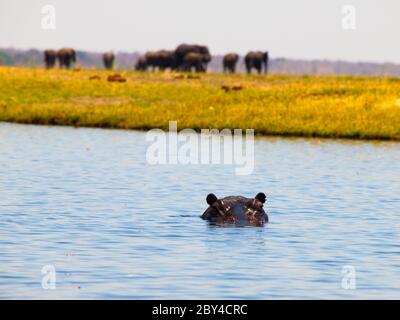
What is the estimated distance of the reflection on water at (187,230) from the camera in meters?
16.6

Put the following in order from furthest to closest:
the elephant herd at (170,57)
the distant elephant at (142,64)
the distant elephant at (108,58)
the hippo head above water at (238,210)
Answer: the distant elephant at (108,58) < the elephant herd at (170,57) < the distant elephant at (142,64) < the hippo head above water at (238,210)

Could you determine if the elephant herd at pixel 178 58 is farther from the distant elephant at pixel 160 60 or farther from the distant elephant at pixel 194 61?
the distant elephant at pixel 194 61

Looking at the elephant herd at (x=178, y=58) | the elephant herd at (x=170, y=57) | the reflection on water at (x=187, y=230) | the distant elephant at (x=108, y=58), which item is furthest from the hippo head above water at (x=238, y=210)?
the distant elephant at (x=108, y=58)

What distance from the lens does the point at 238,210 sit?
2203cm

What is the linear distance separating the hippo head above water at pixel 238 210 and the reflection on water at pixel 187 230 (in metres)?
0.33

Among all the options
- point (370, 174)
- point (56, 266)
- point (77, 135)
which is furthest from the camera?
point (77, 135)

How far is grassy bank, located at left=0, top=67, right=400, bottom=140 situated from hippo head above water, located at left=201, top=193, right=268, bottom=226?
28064 mm

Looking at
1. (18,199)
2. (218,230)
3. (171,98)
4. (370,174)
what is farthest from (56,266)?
(171,98)

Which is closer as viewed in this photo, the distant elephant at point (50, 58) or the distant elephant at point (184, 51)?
the distant elephant at point (184, 51)

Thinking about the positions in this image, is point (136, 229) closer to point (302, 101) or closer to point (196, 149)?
point (196, 149)

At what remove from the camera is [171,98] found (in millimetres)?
61438

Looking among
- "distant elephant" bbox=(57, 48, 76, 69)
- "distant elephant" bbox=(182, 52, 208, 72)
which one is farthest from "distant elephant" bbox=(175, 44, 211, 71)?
"distant elephant" bbox=(57, 48, 76, 69)

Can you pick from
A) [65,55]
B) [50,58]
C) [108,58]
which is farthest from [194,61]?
[50,58]

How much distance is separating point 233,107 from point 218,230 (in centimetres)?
3418
